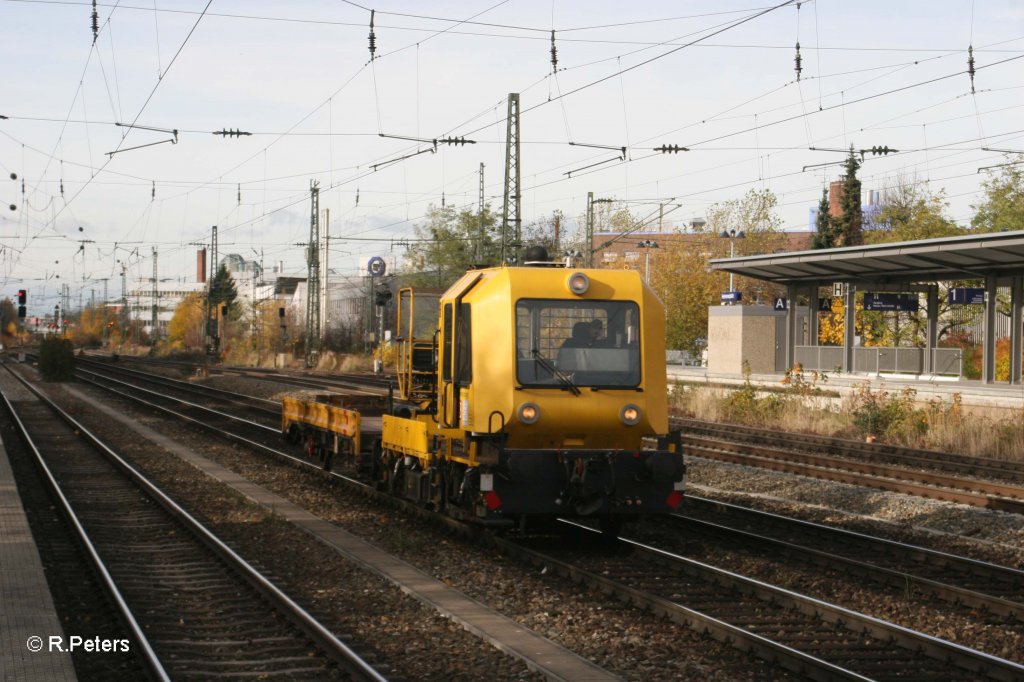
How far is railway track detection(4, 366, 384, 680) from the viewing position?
7992 millimetres

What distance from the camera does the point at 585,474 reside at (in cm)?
1149

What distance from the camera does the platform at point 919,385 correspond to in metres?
25.8

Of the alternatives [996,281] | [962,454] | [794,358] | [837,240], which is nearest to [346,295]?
[837,240]

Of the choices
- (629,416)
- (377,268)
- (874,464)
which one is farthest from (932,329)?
(377,268)

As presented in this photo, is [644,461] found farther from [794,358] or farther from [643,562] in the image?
[794,358]

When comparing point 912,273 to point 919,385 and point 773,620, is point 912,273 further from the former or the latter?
point 773,620

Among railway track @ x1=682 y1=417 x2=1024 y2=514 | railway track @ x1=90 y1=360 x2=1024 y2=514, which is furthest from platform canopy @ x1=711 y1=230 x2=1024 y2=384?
railway track @ x1=682 y1=417 x2=1024 y2=514

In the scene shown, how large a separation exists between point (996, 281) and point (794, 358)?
807 centimetres

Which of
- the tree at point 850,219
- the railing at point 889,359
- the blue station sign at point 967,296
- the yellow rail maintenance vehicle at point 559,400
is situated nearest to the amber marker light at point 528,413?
the yellow rail maintenance vehicle at point 559,400

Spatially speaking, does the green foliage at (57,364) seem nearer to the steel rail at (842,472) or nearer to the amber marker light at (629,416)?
the steel rail at (842,472)

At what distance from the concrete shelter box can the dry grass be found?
6.32m

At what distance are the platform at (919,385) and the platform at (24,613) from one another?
62.6 ft

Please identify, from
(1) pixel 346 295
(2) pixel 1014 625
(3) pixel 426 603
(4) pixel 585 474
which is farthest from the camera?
(1) pixel 346 295

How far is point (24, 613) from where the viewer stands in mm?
9188
